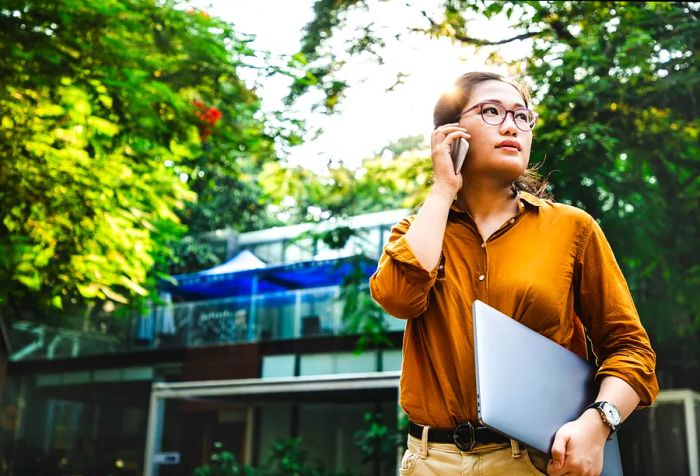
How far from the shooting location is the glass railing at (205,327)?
1318 cm

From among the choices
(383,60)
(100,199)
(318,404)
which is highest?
(383,60)

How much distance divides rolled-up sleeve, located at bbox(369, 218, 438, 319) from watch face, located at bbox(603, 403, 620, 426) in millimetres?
390

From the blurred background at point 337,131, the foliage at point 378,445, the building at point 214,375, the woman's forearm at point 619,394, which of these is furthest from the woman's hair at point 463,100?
the building at point 214,375

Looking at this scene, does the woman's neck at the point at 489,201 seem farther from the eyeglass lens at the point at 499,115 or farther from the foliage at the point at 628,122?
the foliage at the point at 628,122

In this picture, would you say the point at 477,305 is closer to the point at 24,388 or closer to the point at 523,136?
the point at 523,136

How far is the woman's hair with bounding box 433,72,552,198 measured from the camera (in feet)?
5.68

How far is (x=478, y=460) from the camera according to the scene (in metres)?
1.43

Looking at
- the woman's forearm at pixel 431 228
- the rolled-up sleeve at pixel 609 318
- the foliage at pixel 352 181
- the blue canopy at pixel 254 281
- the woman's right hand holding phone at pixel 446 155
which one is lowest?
the rolled-up sleeve at pixel 609 318

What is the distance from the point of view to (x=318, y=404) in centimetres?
1492

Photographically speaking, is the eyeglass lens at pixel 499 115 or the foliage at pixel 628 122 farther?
the foliage at pixel 628 122

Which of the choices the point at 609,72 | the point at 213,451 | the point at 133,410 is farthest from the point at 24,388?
the point at 609,72

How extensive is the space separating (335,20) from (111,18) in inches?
105

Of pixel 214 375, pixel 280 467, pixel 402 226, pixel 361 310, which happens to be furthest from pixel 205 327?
pixel 402 226

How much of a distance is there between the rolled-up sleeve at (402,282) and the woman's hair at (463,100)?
1.29ft
